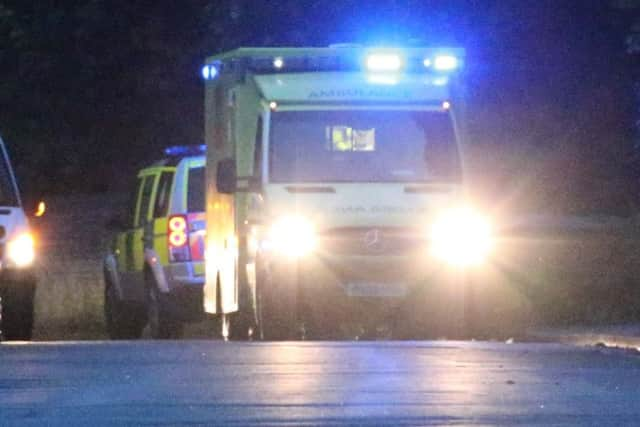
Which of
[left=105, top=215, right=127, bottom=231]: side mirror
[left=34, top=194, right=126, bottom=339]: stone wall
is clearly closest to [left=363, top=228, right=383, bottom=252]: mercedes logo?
[left=105, top=215, right=127, bottom=231]: side mirror

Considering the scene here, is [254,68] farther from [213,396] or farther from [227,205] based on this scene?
[213,396]

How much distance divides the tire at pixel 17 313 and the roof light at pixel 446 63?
14.4 ft

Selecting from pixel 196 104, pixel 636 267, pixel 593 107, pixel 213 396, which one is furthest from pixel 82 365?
pixel 196 104

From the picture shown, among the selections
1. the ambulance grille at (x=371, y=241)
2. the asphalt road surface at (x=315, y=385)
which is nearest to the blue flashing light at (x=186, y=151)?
the ambulance grille at (x=371, y=241)

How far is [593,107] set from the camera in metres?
21.8

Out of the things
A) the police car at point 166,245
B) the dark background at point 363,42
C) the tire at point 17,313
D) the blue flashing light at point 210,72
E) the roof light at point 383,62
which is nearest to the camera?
the roof light at point 383,62

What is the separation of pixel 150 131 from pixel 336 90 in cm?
1359

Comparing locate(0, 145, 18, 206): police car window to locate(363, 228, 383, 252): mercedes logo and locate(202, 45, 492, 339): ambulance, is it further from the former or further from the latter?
locate(363, 228, 383, 252): mercedes logo

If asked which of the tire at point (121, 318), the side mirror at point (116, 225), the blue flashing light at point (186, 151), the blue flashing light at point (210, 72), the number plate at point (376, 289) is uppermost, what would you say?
the blue flashing light at point (210, 72)

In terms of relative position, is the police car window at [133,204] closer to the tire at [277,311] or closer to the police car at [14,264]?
Answer: the police car at [14,264]

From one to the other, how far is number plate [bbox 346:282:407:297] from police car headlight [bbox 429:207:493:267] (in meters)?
0.44

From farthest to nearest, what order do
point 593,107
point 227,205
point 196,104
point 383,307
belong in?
point 196,104, point 593,107, point 227,205, point 383,307

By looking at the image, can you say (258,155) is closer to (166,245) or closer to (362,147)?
(362,147)

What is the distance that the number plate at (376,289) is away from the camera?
14719 millimetres
